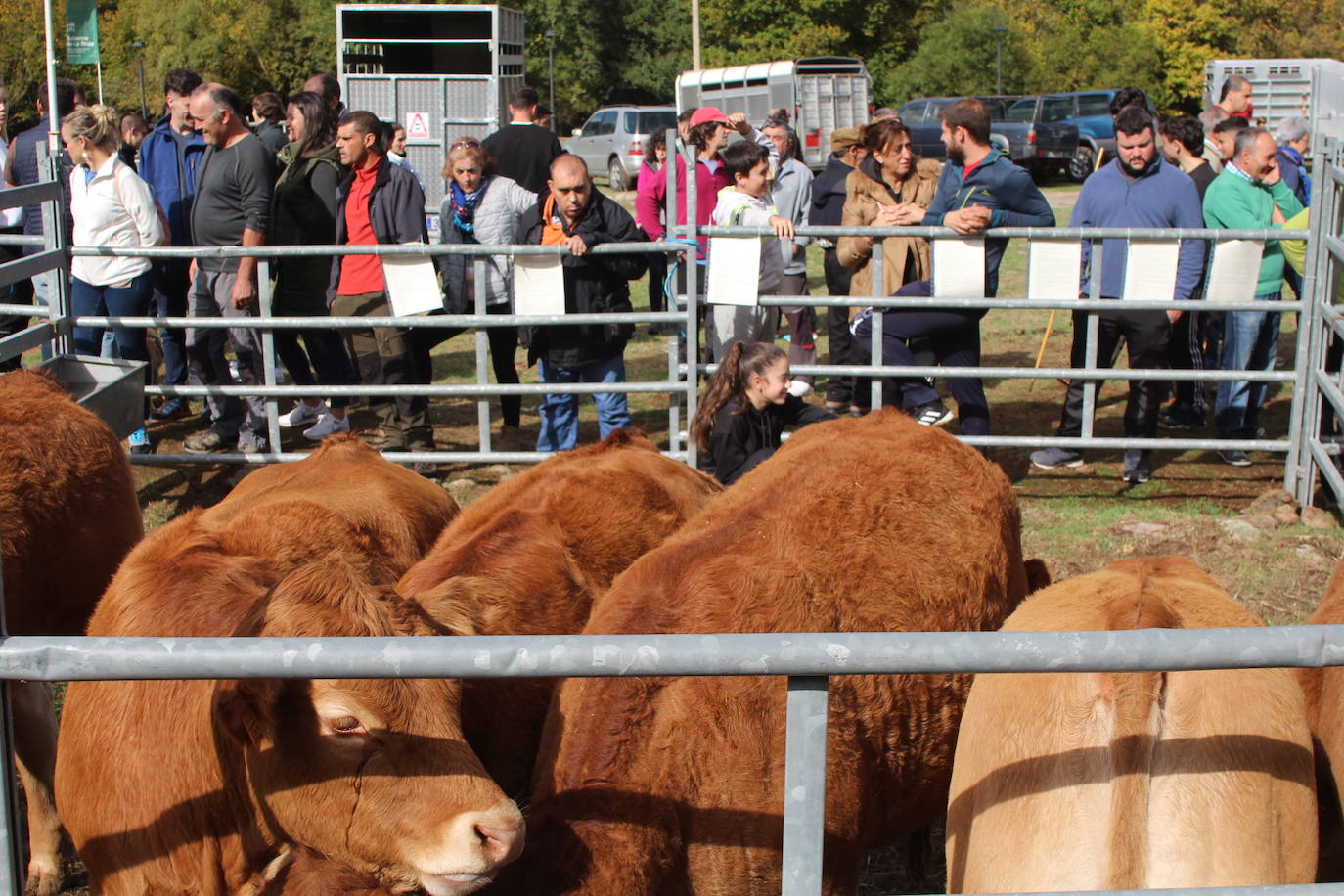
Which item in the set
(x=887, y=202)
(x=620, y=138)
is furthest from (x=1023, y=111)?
(x=887, y=202)

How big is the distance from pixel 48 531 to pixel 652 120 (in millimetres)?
28513

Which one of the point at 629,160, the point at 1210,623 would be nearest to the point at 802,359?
the point at 1210,623

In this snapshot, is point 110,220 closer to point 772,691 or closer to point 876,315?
point 876,315

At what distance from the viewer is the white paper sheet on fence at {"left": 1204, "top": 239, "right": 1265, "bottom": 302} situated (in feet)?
24.6

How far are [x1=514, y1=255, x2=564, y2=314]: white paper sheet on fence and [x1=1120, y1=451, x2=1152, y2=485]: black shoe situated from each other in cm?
354

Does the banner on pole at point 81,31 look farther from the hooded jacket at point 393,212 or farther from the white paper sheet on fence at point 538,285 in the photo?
the white paper sheet on fence at point 538,285

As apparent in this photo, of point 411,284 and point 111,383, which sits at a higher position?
point 411,284

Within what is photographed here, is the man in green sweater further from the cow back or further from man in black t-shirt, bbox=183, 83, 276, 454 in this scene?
the cow back

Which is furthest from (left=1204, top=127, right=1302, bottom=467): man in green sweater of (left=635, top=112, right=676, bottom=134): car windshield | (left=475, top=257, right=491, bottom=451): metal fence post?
(left=635, top=112, right=676, bottom=134): car windshield

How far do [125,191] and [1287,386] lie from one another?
28.2 feet

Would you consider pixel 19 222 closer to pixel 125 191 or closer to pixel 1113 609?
pixel 125 191

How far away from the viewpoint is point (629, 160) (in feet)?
98.8

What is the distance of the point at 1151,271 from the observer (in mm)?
7465

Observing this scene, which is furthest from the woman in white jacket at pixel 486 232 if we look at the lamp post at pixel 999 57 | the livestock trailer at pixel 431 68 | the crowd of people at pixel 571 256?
the lamp post at pixel 999 57
